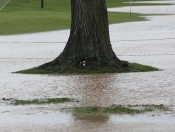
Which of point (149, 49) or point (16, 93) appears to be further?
point (149, 49)

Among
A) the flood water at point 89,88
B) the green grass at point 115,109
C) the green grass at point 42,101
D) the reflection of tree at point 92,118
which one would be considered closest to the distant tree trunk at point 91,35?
the flood water at point 89,88

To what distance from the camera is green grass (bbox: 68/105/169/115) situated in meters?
9.80

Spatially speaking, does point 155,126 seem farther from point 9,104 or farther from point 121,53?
point 121,53

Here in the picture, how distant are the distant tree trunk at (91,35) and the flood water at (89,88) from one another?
886mm

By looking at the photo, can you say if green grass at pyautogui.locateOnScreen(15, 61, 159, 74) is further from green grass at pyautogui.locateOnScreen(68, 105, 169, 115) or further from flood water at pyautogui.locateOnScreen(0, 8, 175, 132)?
green grass at pyautogui.locateOnScreen(68, 105, 169, 115)

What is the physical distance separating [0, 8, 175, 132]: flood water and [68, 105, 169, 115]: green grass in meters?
0.30

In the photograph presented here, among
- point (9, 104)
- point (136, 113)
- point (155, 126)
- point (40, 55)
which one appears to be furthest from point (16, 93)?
point (40, 55)

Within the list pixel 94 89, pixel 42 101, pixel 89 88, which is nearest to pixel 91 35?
pixel 89 88

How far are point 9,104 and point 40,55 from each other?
32.4 feet

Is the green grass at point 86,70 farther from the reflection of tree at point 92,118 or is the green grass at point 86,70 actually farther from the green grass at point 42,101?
the reflection of tree at point 92,118

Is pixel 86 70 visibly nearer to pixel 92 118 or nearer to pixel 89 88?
pixel 89 88

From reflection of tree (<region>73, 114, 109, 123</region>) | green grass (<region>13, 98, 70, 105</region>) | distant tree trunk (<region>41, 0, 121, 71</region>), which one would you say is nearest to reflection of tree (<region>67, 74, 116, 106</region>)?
green grass (<region>13, 98, 70, 105</region>)

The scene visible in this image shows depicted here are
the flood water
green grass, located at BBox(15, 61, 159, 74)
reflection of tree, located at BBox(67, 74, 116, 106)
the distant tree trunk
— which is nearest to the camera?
the flood water

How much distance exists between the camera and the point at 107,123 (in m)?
8.95
